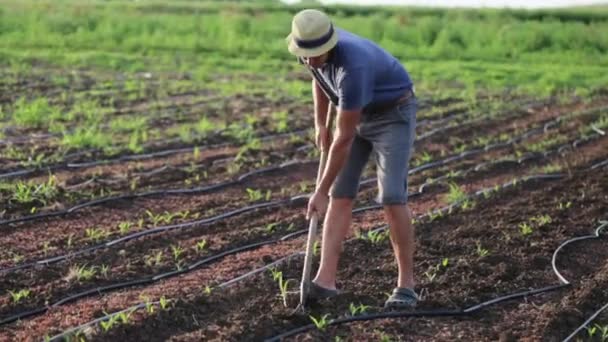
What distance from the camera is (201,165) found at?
28.1 feet

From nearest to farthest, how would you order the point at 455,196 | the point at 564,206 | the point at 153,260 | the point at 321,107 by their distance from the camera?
the point at 321,107
the point at 153,260
the point at 564,206
the point at 455,196

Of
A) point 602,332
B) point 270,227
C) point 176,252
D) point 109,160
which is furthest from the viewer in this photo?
point 109,160

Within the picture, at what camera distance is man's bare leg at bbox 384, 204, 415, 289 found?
470cm

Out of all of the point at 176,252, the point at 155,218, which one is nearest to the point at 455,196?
the point at 155,218

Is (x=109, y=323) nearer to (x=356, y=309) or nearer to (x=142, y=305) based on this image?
(x=142, y=305)

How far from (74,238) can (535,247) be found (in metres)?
2.77

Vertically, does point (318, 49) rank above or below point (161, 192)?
above

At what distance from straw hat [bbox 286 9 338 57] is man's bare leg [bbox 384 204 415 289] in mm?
824

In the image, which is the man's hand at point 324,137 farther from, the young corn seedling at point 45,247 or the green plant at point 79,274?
the young corn seedling at point 45,247

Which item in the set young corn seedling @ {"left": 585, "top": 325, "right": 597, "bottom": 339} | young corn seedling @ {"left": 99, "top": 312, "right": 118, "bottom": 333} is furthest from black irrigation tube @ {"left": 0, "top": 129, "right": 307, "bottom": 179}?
young corn seedling @ {"left": 585, "top": 325, "right": 597, "bottom": 339}

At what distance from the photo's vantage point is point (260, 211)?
7.09 metres

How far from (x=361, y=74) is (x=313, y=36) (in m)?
0.27

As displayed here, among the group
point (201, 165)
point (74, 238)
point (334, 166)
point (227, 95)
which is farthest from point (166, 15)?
point (334, 166)

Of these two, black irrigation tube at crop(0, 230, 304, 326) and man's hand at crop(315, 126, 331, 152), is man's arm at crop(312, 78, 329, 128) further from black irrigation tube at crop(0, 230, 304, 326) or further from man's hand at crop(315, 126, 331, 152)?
black irrigation tube at crop(0, 230, 304, 326)
